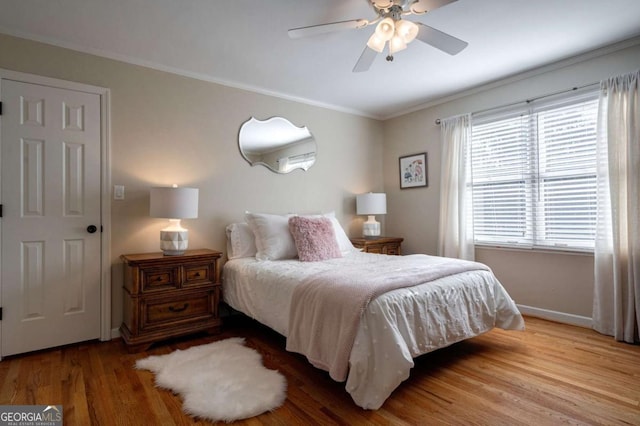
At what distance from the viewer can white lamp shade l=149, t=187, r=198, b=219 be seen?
2773 millimetres

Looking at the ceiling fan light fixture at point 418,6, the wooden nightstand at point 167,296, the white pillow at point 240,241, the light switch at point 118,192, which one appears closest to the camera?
the ceiling fan light fixture at point 418,6

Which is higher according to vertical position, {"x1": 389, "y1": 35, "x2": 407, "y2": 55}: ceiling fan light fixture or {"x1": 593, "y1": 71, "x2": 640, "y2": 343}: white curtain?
{"x1": 389, "y1": 35, "x2": 407, "y2": 55}: ceiling fan light fixture

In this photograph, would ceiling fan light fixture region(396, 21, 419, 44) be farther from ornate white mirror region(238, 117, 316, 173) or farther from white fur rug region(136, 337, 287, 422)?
white fur rug region(136, 337, 287, 422)

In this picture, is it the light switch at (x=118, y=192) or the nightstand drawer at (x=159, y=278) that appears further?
the light switch at (x=118, y=192)

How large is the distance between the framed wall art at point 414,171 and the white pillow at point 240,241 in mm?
2350

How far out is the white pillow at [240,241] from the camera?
3305 mm

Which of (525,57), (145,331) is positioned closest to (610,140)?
(525,57)

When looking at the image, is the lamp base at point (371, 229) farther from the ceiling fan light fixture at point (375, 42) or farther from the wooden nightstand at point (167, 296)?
the ceiling fan light fixture at point (375, 42)

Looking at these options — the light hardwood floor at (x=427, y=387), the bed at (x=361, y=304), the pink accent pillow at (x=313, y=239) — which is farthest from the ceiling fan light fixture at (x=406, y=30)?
the light hardwood floor at (x=427, y=387)

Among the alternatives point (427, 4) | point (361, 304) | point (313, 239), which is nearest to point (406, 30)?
point (427, 4)

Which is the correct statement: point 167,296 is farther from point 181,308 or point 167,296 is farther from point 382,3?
point 382,3

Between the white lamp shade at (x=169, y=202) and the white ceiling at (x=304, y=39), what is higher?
the white ceiling at (x=304, y=39)

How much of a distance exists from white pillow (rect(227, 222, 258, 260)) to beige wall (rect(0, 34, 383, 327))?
0.15 meters

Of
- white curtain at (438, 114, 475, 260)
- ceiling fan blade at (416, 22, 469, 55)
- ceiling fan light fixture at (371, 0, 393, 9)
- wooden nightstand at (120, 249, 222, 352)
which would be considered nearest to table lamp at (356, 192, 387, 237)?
white curtain at (438, 114, 475, 260)
